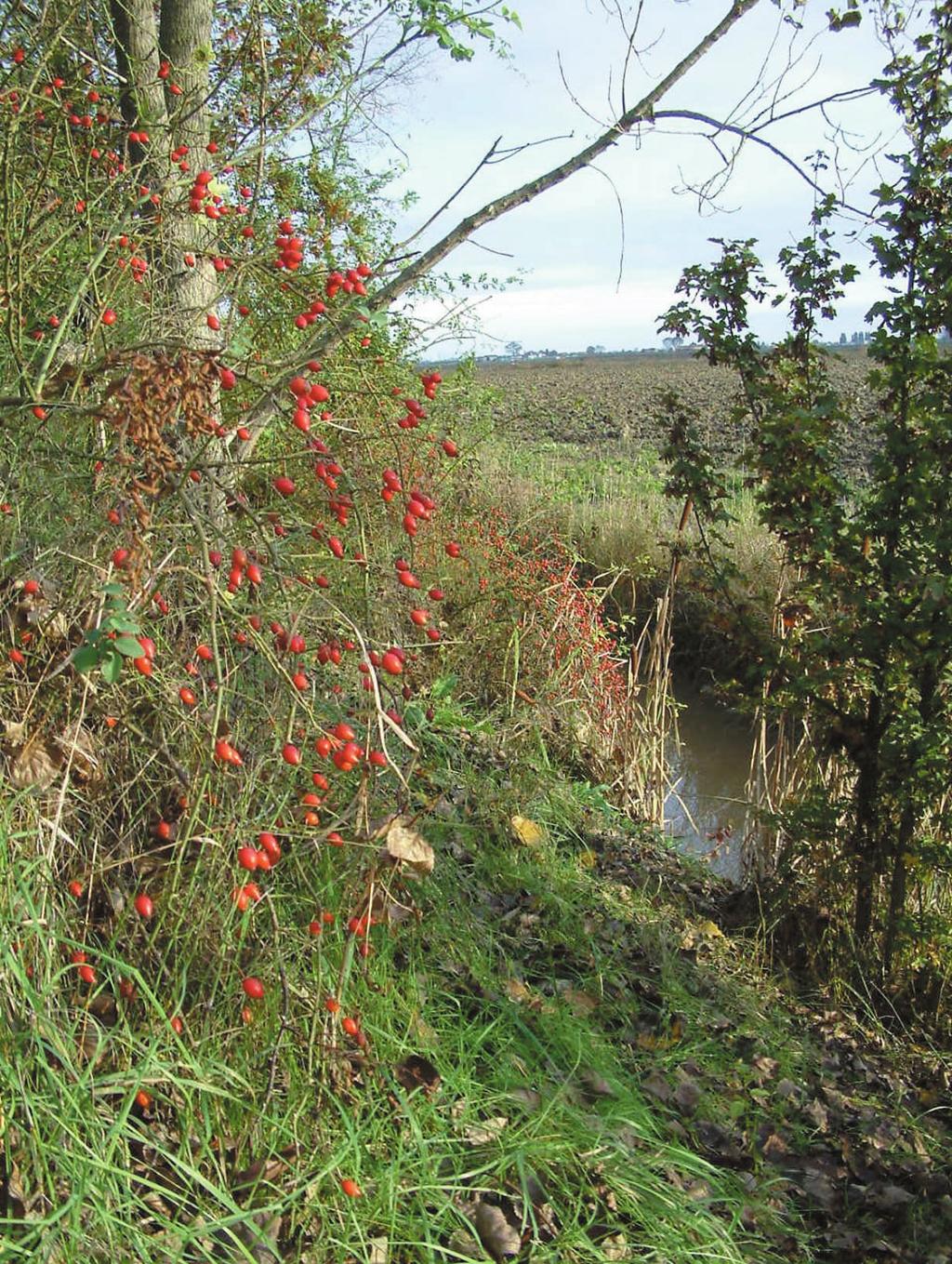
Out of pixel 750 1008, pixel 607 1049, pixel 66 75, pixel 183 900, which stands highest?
pixel 66 75

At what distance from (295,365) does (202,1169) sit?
1556 mm

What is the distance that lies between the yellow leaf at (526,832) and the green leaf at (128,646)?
2202mm

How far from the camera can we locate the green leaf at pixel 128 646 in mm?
1481

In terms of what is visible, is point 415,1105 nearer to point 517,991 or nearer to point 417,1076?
point 417,1076

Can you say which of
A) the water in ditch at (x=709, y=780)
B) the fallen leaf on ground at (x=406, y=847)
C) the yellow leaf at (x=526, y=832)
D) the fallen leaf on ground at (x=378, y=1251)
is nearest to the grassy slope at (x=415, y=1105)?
the fallen leaf on ground at (x=378, y=1251)

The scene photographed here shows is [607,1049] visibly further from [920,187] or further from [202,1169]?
[920,187]

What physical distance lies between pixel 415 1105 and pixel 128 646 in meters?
1.06

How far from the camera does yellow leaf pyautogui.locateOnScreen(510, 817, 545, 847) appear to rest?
3.53 meters

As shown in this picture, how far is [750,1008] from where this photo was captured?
318 centimetres

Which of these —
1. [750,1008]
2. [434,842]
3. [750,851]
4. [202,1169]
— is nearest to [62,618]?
[202,1169]

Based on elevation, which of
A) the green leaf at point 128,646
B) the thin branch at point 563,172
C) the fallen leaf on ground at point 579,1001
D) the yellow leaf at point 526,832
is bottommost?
the fallen leaf on ground at point 579,1001

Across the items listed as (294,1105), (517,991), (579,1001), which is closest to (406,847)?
(294,1105)

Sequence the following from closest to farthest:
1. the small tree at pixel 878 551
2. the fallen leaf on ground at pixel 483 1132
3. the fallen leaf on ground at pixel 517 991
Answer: the fallen leaf on ground at pixel 483 1132 < the fallen leaf on ground at pixel 517 991 < the small tree at pixel 878 551

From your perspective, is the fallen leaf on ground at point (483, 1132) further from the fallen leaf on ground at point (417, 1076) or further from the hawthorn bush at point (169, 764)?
the hawthorn bush at point (169, 764)
